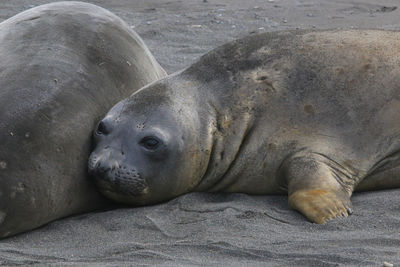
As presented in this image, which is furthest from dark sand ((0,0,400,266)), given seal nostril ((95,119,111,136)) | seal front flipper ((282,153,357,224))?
seal nostril ((95,119,111,136))

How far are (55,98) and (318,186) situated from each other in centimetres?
134

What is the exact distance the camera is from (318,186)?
13.6 ft

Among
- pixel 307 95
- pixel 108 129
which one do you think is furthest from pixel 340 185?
pixel 108 129

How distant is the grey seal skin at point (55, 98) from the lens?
391 centimetres

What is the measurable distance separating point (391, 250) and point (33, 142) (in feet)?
5.52

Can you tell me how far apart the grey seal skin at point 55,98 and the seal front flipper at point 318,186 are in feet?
3.18

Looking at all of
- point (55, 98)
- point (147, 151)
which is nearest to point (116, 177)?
point (147, 151)

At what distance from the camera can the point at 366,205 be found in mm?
4102

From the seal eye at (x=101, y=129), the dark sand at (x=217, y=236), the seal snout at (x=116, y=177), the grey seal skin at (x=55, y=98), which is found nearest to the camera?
the dark sand at (x=217, y=236)

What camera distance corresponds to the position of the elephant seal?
427 centimetres

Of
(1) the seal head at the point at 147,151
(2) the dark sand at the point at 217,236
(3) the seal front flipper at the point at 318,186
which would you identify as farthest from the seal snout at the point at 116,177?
(3) the seal front flipper at the point at 318,186

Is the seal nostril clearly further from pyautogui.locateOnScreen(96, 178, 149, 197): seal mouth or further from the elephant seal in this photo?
pyautogui.locateOnScreen(96, 178, 149, 197): seal mouth

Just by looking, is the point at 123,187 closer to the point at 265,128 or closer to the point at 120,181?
the point at 120,181

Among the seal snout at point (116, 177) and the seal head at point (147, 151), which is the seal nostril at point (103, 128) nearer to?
the seal head at point (147, 151)
